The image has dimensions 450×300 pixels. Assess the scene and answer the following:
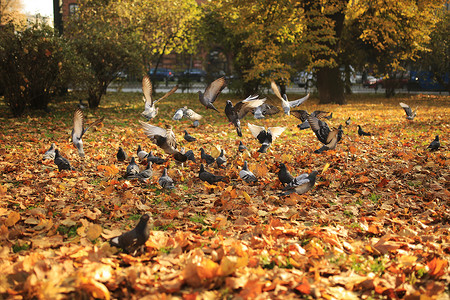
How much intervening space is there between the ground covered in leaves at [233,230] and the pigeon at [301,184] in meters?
0.07

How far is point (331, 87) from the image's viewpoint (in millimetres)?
18922

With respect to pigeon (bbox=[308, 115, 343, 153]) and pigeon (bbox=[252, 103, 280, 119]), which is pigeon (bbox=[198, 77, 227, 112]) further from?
pigeon (bbox=[308, 115, 343, 153])

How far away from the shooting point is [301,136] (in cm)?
916

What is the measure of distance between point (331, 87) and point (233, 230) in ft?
54.8

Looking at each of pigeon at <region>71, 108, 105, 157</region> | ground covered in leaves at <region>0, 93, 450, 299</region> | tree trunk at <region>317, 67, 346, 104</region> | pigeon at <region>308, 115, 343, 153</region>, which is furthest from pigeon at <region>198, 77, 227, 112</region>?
tree trunk at <region>317, 67, 346, 104</region>

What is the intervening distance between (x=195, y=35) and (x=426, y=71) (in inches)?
621

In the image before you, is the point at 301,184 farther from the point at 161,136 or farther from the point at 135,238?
the point at 135,238

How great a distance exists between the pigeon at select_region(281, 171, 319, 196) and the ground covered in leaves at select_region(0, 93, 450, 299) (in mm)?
73

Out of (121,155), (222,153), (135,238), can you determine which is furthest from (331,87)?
(135,238)

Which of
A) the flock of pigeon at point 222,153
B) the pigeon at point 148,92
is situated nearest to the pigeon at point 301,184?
the flock of pigeon at point 222,153

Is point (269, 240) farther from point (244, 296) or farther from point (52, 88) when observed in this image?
point (52, 88)

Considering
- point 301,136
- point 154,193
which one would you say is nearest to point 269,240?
point 154,193

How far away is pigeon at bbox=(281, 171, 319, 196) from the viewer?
4152mm

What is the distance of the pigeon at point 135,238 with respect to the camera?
2.78 m
